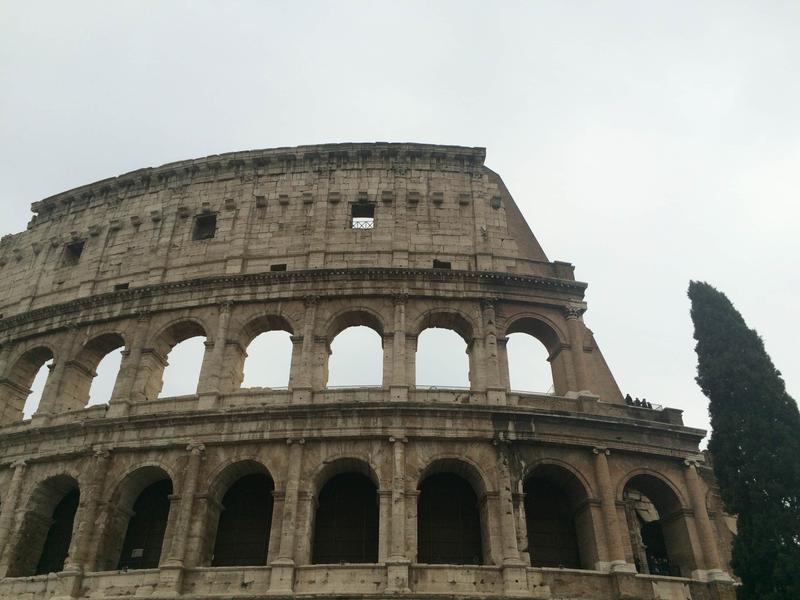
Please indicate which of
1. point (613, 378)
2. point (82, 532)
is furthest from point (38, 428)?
point (613, 378)

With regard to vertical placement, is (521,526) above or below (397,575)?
above

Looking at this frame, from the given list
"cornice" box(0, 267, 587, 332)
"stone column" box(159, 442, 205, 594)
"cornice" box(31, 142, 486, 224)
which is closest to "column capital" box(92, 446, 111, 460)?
"stone column" box(159, 442, 205, 594)

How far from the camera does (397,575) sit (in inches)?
592

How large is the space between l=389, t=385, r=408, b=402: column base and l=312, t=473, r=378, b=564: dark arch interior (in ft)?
7.58

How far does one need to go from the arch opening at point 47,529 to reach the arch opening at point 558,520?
12650mm

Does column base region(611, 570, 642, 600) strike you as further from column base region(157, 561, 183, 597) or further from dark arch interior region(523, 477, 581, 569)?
column base region(157, 561, 183, 597)

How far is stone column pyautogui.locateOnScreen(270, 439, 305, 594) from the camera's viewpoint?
49.7 feet

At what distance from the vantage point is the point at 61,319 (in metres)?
21.7

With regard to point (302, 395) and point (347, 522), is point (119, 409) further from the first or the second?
point (347, 522)

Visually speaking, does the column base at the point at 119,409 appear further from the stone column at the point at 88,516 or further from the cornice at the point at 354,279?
the cornice at the point at 354,279

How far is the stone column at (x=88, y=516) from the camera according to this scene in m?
16.4

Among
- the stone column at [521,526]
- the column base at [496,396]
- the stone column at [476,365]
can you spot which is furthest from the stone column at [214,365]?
the stone column at [521,526]

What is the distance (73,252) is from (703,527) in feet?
74.9

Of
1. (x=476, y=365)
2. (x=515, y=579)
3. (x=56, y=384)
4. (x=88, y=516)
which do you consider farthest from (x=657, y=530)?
(x=56, y=384)
